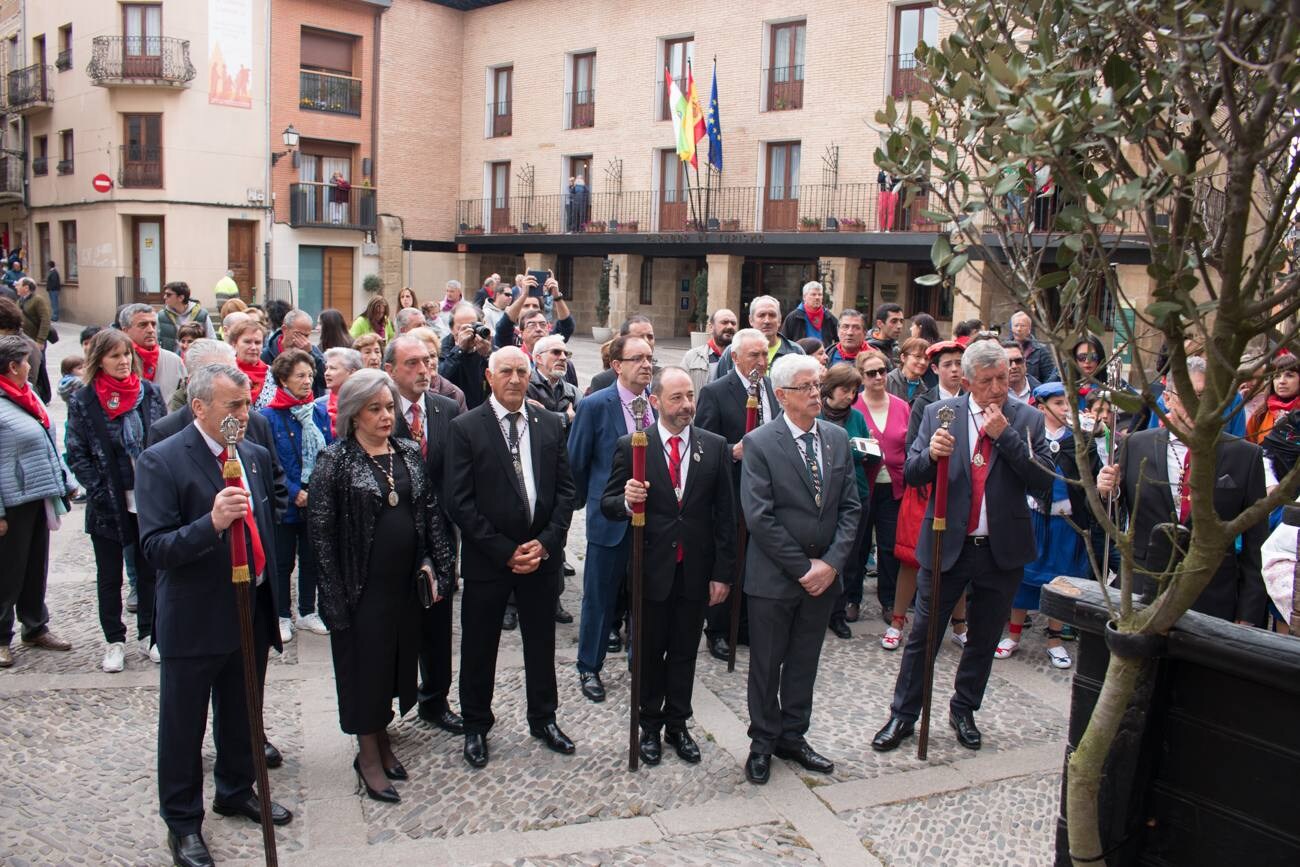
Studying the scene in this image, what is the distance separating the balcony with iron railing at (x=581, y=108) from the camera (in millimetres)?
30734

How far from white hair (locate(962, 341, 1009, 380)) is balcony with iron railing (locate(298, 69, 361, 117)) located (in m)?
29.8

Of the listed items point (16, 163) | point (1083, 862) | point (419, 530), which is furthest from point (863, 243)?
point (16, 163)

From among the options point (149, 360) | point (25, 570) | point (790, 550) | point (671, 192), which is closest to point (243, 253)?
point (671, 192)

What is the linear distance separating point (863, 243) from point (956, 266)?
22130 mm

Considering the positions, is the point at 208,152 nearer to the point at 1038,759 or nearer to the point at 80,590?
the point at 80,590

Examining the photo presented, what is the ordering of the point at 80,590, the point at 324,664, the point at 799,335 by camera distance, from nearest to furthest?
1. the point at 324,664
2. the point at 80,590
3. the point at 799,335

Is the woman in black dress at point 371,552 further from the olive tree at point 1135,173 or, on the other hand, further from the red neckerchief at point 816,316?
the red neckerchief at point 816,316

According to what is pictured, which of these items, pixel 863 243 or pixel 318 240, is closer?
pixel 863 243

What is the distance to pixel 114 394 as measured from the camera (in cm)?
616

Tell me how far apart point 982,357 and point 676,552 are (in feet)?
6.03

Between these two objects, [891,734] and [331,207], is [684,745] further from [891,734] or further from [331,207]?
[331,207]

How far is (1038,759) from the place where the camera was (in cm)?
527

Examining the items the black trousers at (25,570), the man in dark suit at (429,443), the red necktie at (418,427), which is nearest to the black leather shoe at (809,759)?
the man in dark suit at (429,443)

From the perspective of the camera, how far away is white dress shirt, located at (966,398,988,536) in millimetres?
5387
